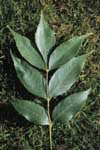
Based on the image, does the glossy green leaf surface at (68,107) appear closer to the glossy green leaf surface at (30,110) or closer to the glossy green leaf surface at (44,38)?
the glossy green leaf surface at (30,110)

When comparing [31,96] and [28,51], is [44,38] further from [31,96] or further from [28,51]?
[31,96]

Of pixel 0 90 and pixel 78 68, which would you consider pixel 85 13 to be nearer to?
pixel 78 68

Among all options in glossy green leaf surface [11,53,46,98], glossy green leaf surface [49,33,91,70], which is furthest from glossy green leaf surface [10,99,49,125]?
glossy green leaf surface [49,33,91,70]

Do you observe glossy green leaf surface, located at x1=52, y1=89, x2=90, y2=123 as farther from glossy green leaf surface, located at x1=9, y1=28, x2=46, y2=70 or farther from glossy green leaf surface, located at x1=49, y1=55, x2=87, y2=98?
glossy green leaf surface, located at x1=9, y1=28, x2=46, y2=70

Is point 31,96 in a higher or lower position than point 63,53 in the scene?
lower

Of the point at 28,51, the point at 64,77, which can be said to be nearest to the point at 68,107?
the point at 64,77

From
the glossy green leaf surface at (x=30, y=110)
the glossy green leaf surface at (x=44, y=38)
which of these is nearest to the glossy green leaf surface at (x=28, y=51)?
the glossy green leaf surface at (x=44, y=38)

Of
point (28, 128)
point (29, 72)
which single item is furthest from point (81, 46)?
point (28, 128)
